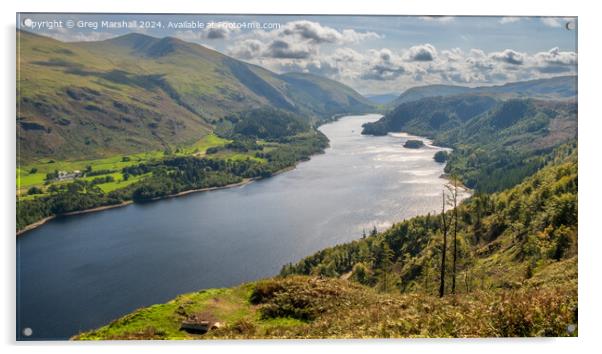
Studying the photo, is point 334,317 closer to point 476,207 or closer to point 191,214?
point 476,207

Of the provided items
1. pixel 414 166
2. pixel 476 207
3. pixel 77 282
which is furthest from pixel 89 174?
pixel 414 166

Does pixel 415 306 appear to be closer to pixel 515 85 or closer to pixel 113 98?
pixel 515 85

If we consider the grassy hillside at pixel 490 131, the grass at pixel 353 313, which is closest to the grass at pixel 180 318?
the grass at pixel 353 313

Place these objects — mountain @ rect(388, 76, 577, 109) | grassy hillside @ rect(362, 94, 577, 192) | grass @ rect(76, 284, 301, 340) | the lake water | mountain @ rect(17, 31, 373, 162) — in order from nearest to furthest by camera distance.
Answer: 1. grass @ rect(76, 284, 301, 340)
2. mountain @ rect(388, 76, 577, 109)
3. mountain @ rect(17, 31, 373, 162)
4. the lake water
5. grassy hillside @ rect(362, 94, 577, 192)

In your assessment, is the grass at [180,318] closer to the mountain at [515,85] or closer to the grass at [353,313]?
the grass at [353,313]

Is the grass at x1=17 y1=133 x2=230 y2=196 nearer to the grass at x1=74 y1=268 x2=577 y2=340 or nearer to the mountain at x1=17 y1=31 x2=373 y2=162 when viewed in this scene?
the mountain at x1=17 y1=31 x2=373 y2=162

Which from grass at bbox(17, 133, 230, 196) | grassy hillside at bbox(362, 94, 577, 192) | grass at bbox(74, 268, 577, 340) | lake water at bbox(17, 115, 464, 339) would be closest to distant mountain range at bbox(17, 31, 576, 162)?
grass at bbox(17, 133, 230, 196)
